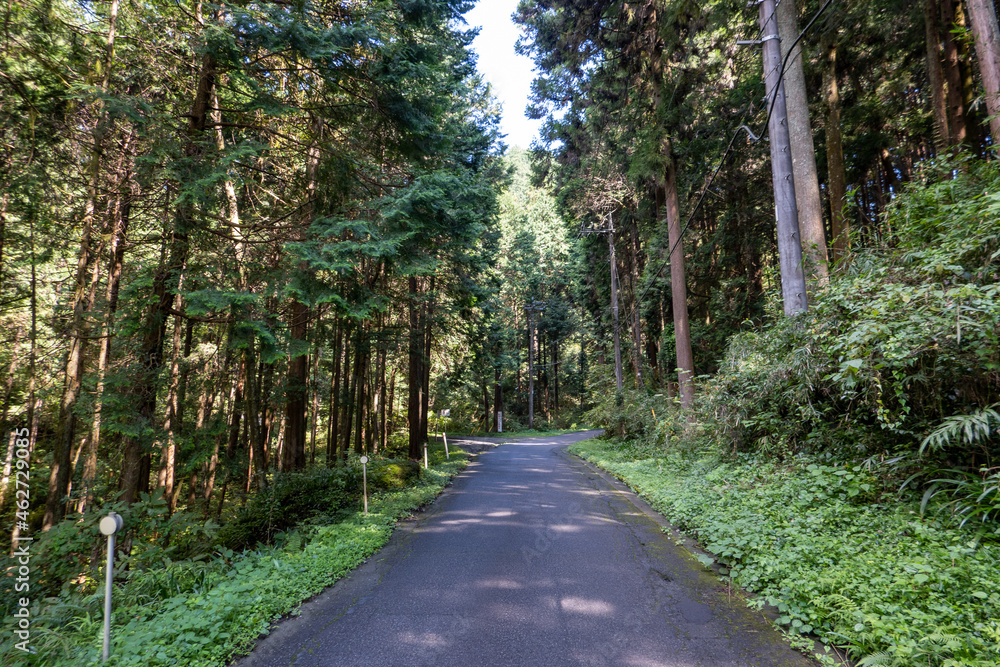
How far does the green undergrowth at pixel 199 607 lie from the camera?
3258 mm

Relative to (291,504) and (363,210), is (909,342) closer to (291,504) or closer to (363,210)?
(363,210)

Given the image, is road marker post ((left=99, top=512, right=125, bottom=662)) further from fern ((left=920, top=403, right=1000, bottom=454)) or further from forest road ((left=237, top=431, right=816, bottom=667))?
fern ((left=920, top=403, right=1000, bottom=454))

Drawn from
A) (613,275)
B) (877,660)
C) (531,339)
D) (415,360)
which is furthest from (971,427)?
(531,339)

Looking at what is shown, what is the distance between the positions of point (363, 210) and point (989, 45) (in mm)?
8698

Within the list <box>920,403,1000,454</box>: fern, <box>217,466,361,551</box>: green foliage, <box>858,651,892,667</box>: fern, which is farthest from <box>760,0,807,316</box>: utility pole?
<box>217,466,361,551</box>: green foliage

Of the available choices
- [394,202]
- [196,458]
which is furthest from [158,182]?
[196,458]

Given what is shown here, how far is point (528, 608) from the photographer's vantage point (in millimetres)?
4047

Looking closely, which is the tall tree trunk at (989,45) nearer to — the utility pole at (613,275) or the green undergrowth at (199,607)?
the green undergrowth at (199,607)

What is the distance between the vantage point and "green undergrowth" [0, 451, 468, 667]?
3258 millimetres

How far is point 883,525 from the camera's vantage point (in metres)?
4.38

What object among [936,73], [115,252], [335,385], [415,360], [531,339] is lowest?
[335,385]

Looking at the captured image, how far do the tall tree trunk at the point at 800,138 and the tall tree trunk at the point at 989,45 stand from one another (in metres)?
2.37

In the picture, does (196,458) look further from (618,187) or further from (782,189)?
(618,187)

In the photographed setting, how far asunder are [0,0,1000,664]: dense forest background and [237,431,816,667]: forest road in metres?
2.60
